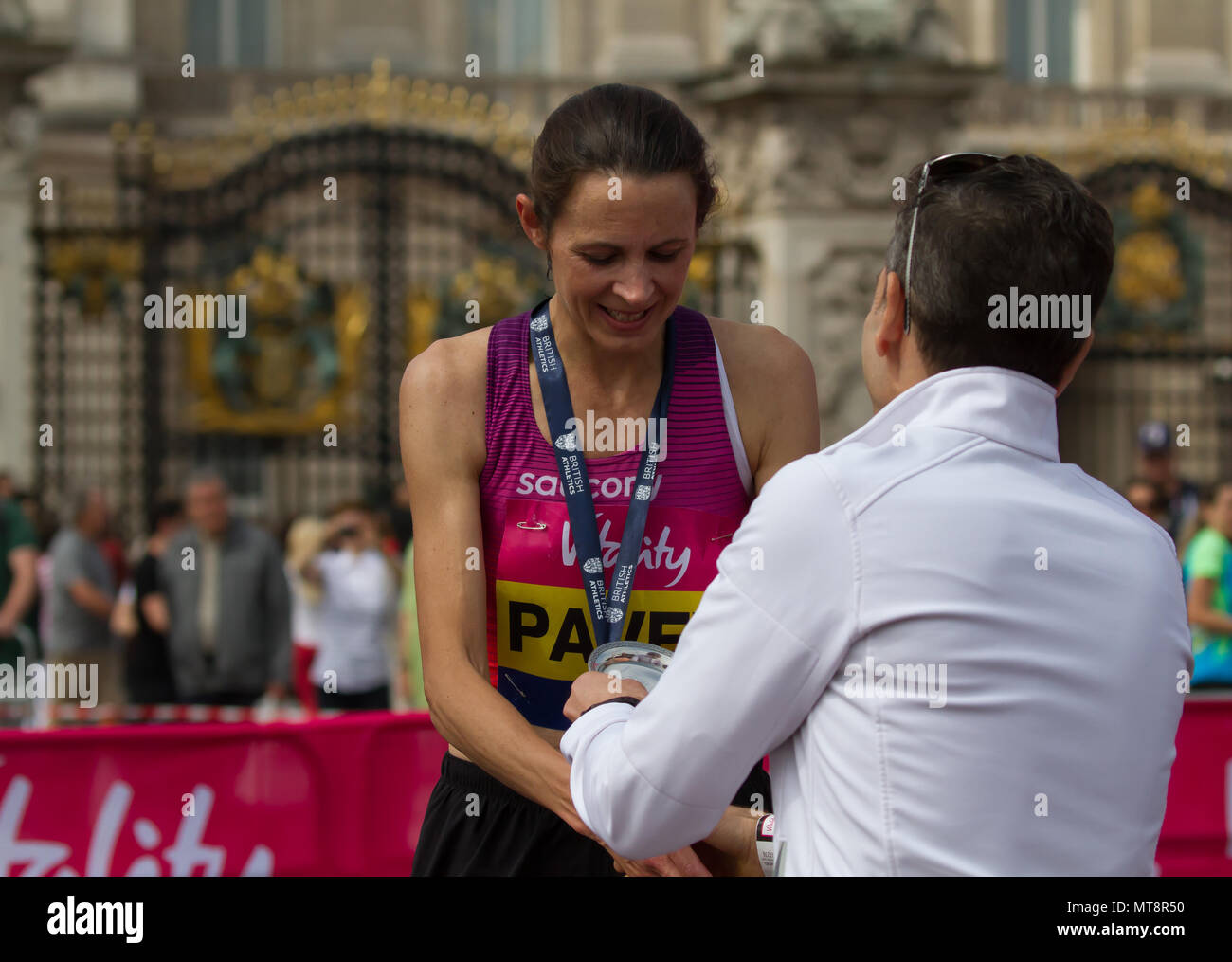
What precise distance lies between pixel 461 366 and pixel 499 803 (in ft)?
2.24

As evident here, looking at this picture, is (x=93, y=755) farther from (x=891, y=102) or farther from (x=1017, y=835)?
(x=891, y=102)

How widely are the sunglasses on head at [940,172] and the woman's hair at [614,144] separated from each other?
65 centimetres

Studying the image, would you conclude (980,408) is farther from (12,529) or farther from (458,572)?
(12,529)

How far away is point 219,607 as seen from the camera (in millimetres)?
8820

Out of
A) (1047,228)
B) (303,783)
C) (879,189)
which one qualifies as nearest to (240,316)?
(879,189)

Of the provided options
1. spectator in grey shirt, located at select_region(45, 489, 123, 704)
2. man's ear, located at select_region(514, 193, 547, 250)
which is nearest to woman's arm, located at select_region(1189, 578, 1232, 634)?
spectator in grey shirt, located at select_region(45, 489, 123, 704)

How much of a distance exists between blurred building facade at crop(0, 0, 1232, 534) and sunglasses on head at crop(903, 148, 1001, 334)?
5.64 meters

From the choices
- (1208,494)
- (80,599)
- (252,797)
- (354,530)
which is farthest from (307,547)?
(1208,494)

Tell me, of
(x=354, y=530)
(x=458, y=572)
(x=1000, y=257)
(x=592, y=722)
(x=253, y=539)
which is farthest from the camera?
(x=354, y=530)

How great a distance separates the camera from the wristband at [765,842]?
81.0 inches

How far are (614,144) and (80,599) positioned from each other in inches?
307

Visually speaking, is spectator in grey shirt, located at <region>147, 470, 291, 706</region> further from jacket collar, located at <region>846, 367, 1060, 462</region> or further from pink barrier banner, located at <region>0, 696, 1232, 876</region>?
jacket collar, located at <region>846, 367, 1060, 462</region>

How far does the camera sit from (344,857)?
19.6ft

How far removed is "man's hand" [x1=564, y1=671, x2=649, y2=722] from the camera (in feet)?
6.86
